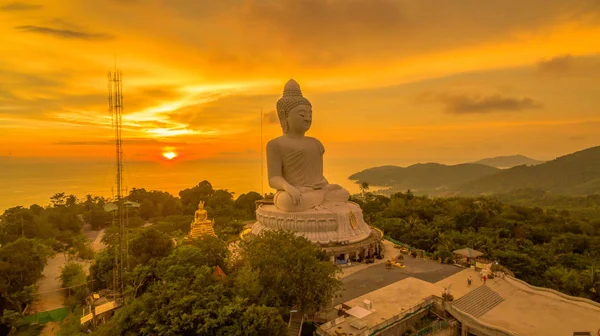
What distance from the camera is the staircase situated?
15680mm

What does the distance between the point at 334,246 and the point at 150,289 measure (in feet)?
36.8

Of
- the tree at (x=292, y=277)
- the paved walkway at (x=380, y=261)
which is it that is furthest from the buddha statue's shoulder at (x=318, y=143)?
the tree at (x=292, y=277)

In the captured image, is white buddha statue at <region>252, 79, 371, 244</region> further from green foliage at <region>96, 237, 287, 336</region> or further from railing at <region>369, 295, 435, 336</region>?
green foliage at <region>96, 237, 287, 336</region>

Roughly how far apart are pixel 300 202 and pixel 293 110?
6284 mm

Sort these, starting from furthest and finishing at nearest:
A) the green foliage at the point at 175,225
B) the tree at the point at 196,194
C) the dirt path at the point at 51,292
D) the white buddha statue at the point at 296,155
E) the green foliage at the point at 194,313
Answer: the tree at the point at 196,194, the green foliage at the point at 175,225, the white buddha statue at the point at 296,155, the dirt path at the point at 51,292, the green foliage at the point at 194,313

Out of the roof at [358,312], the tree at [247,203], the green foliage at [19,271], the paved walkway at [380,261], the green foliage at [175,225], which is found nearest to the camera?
the roof at [358,312]

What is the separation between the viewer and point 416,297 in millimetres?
16578

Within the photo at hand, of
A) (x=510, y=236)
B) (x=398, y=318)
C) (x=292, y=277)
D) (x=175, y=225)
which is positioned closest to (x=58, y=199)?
(x=175, y=225)

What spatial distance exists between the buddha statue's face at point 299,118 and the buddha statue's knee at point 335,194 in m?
4.39

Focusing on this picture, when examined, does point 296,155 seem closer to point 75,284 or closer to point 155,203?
point 75,284

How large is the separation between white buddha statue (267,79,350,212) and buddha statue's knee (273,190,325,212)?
0.08 m

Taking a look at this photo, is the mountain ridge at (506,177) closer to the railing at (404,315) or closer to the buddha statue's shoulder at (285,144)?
the buddha statue's shoulder at (285,144)

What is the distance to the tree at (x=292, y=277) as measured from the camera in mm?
13422

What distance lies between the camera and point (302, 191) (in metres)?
23.4
